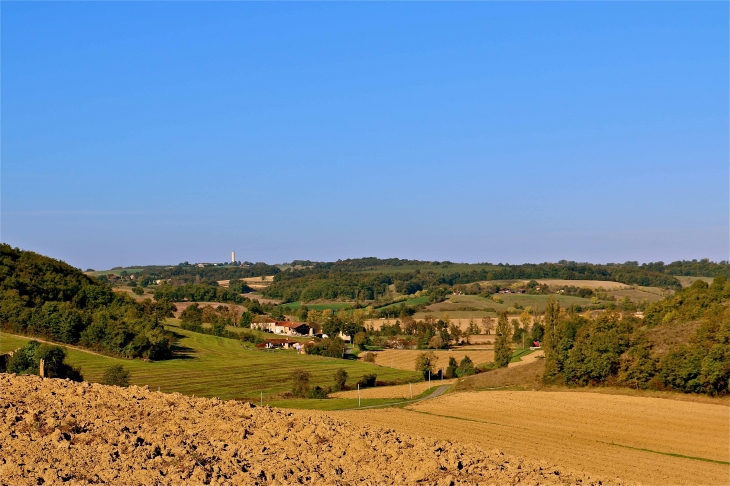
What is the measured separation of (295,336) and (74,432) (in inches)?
3704

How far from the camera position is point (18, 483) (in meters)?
10.4

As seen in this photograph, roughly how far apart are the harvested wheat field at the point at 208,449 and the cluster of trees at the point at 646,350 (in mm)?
31173

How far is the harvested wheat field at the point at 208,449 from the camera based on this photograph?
1147 centimetres

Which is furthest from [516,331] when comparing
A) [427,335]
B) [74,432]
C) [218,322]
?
[74,432]

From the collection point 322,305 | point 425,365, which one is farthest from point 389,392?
point 322,305

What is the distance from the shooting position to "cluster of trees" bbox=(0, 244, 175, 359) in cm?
6750

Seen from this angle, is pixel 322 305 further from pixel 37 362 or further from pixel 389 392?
pixel 37 362

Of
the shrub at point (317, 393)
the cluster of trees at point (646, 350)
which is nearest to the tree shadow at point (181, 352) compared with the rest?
the shrub at point (317, 393)

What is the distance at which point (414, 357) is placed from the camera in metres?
81.8

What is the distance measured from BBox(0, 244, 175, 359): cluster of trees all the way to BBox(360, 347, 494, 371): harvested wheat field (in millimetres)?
24028

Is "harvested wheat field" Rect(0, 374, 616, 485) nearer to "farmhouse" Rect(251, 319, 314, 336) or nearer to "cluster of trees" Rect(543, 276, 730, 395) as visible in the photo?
"cluster of trees" Rect(543, 276, 730, 395)

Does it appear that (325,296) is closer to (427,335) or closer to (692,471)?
(427,335)

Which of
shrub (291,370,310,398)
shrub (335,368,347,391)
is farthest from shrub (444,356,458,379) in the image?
Result: shrub (291,370,310,398)

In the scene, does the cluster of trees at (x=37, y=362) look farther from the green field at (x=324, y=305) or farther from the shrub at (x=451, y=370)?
the green field at (x=324, y=305)
